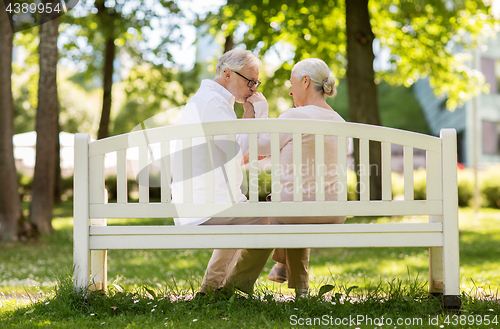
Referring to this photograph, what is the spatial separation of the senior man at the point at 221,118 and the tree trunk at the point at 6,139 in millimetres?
5461

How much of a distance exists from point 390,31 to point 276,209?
38.2 ft

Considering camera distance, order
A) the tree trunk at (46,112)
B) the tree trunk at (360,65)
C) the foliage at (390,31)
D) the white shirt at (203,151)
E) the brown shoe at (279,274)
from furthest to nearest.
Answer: the foliage at (390,31) < the tree trunk at (360,65) < the tree trunk at (46,112) < the brown shoe at (279,274) < the white shirt at (203,151)

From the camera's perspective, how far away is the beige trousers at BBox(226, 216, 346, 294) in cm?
290

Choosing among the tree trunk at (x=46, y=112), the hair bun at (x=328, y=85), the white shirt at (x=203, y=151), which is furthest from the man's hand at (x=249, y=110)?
the tree trunk at (x=46, y=112)

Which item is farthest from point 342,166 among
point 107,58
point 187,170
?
point 107,58

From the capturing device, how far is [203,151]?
9.39 ft

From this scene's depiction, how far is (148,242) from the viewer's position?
8.86ft

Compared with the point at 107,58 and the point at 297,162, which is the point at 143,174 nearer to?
the point at 297,162

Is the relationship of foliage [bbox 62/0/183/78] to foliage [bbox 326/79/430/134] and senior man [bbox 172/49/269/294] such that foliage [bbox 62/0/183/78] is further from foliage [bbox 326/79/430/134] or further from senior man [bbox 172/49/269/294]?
foliage [bbox 326/79/430/134]

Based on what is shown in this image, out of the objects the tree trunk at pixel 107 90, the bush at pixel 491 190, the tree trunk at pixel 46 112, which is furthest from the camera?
the bush at pixel 491 190

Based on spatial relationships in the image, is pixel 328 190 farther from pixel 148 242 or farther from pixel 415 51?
→ pixel 415 51

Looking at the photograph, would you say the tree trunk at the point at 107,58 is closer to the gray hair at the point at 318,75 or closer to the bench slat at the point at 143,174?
the gray hair at the point at 318,75

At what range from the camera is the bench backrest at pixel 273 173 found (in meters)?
2.72

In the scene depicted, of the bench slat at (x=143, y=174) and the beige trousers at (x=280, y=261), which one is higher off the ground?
the bench slat at (x=143, y=174)
